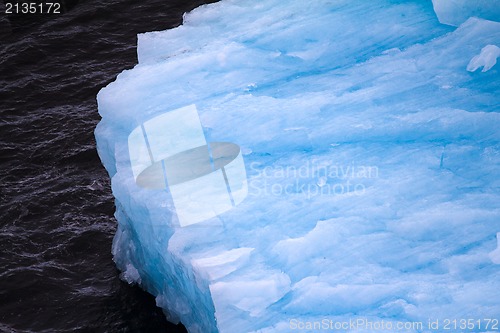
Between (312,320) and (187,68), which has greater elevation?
(187,68)

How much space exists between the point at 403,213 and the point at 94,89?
3892mm

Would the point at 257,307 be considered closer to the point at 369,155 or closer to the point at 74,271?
the point at 369,155

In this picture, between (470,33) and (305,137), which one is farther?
(470,33)

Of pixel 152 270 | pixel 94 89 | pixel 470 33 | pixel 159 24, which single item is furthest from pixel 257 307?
pixel 159 24

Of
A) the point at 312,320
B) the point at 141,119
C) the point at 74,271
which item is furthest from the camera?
the point at 74,271

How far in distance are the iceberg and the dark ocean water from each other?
1.01ft

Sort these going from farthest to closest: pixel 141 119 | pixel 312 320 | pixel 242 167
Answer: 1. pixel 141 119
2. pixel 242 167
3. pixel 312 320

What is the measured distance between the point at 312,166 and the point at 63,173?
267 cm

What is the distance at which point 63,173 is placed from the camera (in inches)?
243

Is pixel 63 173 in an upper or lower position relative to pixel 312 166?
lower

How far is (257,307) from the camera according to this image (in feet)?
11.9

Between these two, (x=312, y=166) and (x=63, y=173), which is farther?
(x=63, y=173)

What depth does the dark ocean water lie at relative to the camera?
5.11 m

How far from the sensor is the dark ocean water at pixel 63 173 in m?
5.11
